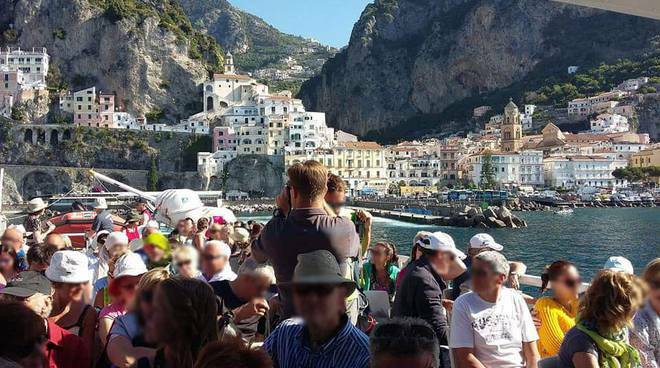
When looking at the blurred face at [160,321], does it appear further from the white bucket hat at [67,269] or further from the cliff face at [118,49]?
the cliff face at [118,49]

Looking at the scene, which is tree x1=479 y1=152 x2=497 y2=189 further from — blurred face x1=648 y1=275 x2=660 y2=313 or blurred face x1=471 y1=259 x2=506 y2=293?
blurred face x1=471 y1=259 x2=506 y2=293

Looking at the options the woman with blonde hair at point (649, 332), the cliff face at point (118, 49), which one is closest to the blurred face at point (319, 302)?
the woman with blonde hair at point (649, 332)

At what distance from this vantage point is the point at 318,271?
2053mm

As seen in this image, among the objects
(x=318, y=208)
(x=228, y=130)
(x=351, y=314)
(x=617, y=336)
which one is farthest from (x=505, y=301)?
(x=228, y=130)

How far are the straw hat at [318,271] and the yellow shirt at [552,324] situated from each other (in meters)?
1.68

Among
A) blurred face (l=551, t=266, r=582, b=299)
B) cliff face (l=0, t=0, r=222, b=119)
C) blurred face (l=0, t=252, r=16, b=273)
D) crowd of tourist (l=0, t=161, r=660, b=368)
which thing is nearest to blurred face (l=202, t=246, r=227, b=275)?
crowd of tourist (l=0, t=161, r=660, b=368)

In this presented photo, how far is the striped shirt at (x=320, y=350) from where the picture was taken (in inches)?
81.4

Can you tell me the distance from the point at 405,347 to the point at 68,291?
192cm

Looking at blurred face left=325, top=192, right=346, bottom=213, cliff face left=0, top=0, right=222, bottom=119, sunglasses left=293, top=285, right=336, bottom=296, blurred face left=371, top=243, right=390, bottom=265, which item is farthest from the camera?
cliff face left=0, top=0, right=222, bottom=119

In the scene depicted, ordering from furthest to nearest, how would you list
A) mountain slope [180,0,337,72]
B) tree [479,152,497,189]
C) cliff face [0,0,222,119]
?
mountain slope [180,0,337,72], cliff face [0,0,222,119], tree [479,152,497,189]

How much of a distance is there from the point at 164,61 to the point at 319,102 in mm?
44569

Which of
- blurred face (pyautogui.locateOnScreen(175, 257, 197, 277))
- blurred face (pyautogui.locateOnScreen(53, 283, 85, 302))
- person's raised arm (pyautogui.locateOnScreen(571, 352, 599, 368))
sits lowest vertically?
person's raised arm (pyautogui.locateOnScreen(571, 352, 599, 368))

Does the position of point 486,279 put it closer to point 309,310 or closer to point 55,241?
point 309,310

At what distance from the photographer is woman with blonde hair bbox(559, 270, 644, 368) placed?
241 centimetres
